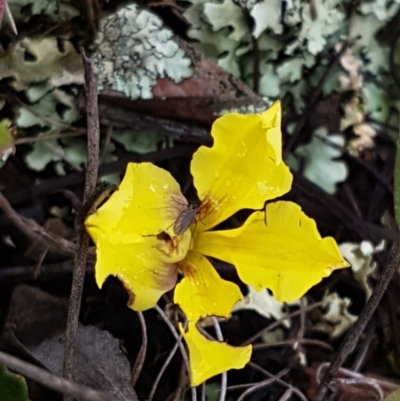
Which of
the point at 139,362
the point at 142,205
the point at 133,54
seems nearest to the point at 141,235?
the point at 142,205

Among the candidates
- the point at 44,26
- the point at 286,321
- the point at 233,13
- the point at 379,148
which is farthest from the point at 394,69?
the point at 44,26

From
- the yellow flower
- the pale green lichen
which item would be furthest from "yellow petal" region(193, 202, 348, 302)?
the pale green lichen

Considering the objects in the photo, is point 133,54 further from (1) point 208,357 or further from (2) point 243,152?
(1) point 208,357

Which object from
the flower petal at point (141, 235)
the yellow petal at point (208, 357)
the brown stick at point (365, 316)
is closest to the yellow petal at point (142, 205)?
the flower petal at point (141, 235)

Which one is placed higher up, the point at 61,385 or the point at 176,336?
the point at 61,385

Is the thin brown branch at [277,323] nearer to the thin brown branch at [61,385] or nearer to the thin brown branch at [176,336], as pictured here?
the thin brown branch at [176,336]

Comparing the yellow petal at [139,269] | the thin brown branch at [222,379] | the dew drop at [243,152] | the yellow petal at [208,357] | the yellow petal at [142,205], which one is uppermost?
the dew drop at [243,152]
